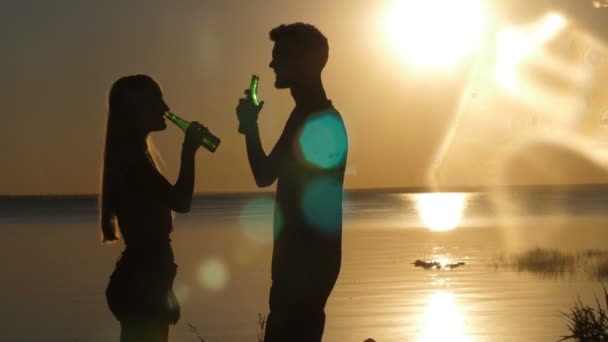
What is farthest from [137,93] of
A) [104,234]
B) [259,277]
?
[259,277]

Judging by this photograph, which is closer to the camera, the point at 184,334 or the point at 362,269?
the point at 184,334

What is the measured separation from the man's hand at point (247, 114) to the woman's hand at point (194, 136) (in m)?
0.27

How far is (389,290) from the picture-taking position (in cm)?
3331

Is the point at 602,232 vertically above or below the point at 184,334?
above

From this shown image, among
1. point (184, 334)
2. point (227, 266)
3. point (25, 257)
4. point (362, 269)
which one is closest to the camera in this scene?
point (184, 334)

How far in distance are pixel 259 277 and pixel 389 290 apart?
685 cm

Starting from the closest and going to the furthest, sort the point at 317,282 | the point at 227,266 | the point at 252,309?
the point at 317,282 < the point at 252,309 < the point at 227,266

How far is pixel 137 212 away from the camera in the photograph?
19.0 feet

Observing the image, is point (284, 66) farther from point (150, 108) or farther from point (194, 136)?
point (150, 108)

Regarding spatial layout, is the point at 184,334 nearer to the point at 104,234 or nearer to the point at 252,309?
the point at 252,309

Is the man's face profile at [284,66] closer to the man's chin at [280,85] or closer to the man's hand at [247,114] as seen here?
the man's chin at [280,85]

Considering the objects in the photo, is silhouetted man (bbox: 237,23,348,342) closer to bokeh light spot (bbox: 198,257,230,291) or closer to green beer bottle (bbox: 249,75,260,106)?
green beer bottle (bbox: 249,75,260,106)

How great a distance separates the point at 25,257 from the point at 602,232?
112ft

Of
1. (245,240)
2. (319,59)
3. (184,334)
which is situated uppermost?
(245,240)
